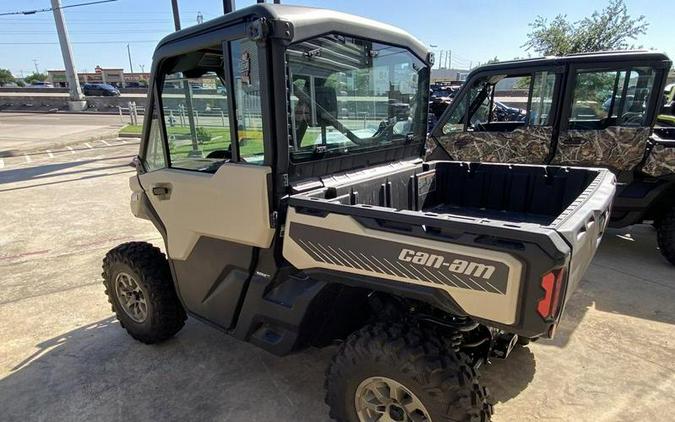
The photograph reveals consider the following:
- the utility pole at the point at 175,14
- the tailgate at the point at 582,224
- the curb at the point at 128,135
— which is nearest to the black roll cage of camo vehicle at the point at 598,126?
the tailgate at the point at 582,224

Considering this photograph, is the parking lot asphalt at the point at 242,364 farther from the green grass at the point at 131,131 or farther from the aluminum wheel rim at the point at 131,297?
the green grass at the point at 131,131

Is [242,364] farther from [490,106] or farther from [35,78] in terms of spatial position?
[35,78]

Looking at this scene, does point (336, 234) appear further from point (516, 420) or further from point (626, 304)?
point (626, 304)

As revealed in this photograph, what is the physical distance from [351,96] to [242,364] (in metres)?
2.03

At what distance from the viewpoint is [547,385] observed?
277 centimetres

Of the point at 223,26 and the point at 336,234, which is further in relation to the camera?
the point at 223,26

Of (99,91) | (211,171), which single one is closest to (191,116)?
(211,171)

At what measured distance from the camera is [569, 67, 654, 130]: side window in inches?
186

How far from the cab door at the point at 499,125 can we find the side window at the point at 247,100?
3.97 metres

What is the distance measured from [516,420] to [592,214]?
1.29 m

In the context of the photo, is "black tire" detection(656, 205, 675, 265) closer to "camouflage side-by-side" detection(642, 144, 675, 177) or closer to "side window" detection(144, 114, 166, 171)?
"camouflage side-by-side" detection(642, 144, 675, 177)

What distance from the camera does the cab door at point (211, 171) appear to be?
229 cm

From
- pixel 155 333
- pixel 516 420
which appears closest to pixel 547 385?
pixel 516 420

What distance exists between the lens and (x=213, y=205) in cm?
254
